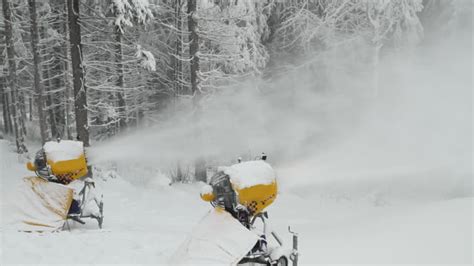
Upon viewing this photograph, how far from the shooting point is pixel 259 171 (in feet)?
17.2

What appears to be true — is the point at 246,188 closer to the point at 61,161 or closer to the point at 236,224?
the point at 236,224

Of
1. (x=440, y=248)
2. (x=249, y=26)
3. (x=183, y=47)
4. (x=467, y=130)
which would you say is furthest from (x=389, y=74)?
(x=440, y=248)

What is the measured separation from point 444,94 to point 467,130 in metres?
2.12

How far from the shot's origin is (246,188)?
514 cm

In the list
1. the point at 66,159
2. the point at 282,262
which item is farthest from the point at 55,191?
the point at 282,262

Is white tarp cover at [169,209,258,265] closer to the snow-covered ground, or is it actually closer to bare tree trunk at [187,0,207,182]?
the snow-covered ground

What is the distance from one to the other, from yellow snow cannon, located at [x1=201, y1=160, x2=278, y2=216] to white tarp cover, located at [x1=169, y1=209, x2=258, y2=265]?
0.69ft

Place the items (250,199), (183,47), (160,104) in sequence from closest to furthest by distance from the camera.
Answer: (250,199) < (183,47) < (160,104)

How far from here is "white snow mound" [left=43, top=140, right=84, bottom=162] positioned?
26.8 feet

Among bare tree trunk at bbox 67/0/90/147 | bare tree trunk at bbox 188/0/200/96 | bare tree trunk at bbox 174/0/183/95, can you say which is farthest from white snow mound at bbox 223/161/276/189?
bare tree trunk at bbox 174/0/183/95

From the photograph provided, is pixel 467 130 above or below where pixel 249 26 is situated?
below

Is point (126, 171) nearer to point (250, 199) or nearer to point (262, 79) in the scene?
point (262, 79)

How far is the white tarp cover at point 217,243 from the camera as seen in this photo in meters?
4.81

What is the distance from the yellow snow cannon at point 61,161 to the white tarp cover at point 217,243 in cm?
385
